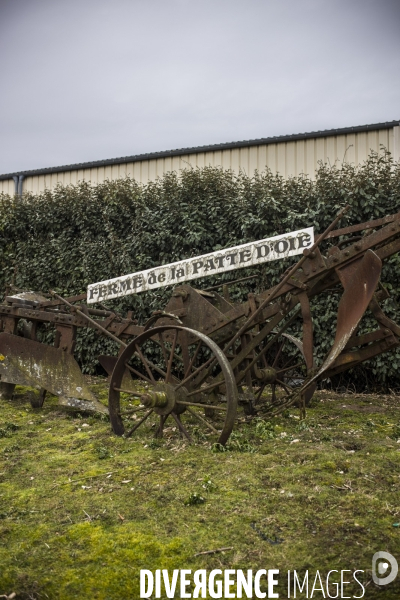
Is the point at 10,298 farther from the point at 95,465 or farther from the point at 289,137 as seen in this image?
the point at 289,137

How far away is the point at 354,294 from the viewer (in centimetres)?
471

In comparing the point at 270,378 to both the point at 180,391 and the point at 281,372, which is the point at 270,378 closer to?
the point at 281,372

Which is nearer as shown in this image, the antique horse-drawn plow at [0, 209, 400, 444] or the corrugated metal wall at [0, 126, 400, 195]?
the antique horse-drawn plow at [0, 209, 400, 444]

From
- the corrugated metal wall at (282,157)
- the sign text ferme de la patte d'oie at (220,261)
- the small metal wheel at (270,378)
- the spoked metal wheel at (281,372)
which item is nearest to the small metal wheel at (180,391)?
the small metal wheel at (270,378)

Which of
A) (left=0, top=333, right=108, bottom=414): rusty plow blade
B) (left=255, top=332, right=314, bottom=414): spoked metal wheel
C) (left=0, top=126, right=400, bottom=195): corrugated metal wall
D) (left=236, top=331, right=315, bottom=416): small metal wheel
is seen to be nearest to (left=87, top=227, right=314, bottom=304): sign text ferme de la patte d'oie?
(left=236, top=331, right=315, bottom=416): small metal wheel

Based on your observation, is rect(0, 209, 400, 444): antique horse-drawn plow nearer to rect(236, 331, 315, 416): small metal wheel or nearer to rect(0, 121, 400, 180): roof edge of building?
rect(236, 331, 315, 416): small metal wheel

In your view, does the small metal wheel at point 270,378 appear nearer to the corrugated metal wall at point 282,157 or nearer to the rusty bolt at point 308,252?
the rusty bolt at point 308,252

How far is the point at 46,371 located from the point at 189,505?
131 inches

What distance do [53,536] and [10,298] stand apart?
413cm

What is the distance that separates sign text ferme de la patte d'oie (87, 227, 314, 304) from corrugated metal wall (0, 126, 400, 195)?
11.4 ft

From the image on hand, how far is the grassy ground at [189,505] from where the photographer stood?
2.73 m

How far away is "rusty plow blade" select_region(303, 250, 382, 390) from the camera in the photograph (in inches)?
180

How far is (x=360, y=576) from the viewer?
2.56 m

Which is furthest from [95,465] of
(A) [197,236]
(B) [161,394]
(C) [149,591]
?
(A) [197,236]
